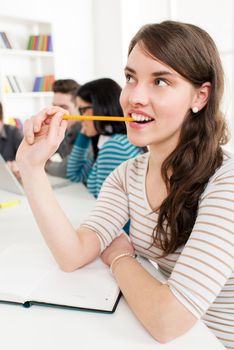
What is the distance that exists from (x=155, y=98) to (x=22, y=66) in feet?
12.6

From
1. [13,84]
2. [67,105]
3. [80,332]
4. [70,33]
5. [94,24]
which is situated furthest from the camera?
[94,24]

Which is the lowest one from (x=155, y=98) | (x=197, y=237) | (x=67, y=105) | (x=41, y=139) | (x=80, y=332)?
(x=67, y=105)

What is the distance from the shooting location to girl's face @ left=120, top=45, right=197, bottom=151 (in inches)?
32.9

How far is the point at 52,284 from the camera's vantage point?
2.54 feet

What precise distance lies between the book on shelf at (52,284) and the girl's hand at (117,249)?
2 centimetres

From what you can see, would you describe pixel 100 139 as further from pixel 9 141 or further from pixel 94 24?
pixel 94 24

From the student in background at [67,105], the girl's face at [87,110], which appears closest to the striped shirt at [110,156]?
the girl's face at [87,110]

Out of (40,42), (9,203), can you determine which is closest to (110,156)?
(9,203)

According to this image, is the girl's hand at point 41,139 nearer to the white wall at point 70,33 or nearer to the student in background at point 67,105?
the student in background at point 67,105

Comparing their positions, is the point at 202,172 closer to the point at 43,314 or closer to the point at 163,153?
the point at 163,153

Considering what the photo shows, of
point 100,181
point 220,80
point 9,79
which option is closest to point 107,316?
point 220,80

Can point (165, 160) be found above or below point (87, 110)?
above

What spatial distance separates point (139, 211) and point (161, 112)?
292mm

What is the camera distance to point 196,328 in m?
0.65
